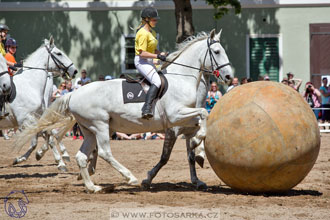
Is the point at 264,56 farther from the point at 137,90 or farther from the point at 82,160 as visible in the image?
the point at 82,160

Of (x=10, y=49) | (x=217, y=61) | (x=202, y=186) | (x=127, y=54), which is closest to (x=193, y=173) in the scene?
(x=202, y=186)

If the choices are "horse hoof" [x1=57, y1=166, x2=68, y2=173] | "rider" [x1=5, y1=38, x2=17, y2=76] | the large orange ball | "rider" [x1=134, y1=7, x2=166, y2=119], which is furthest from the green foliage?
the large orange ball

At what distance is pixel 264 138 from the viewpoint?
328 inches

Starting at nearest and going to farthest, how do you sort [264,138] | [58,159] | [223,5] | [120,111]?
1. [264,138]
2. [120,111]
3. [58,159]
4. [223,5]

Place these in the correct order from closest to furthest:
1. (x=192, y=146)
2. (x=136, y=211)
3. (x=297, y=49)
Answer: (x=136, y=211)
(x=192, y=146)
(x=297, y=49)

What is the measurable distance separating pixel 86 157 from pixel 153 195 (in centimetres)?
136

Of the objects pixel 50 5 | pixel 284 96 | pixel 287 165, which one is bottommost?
pixel 287 165

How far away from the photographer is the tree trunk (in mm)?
22594

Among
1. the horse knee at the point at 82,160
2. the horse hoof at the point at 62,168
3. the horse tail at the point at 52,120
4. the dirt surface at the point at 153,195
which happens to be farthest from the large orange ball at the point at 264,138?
the horse hoof at the point at 62,168

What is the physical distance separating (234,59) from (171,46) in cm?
272

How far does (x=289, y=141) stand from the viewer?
27.3 feet

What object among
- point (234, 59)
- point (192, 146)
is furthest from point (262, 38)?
point (192, 146)

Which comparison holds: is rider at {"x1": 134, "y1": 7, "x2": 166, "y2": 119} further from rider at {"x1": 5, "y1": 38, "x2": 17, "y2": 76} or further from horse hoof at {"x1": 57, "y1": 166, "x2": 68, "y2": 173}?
rider at {"x1": 5, "y1": 38, "x2": 17, "y2": 76}

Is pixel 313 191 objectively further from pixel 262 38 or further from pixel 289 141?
pixel 262 38
